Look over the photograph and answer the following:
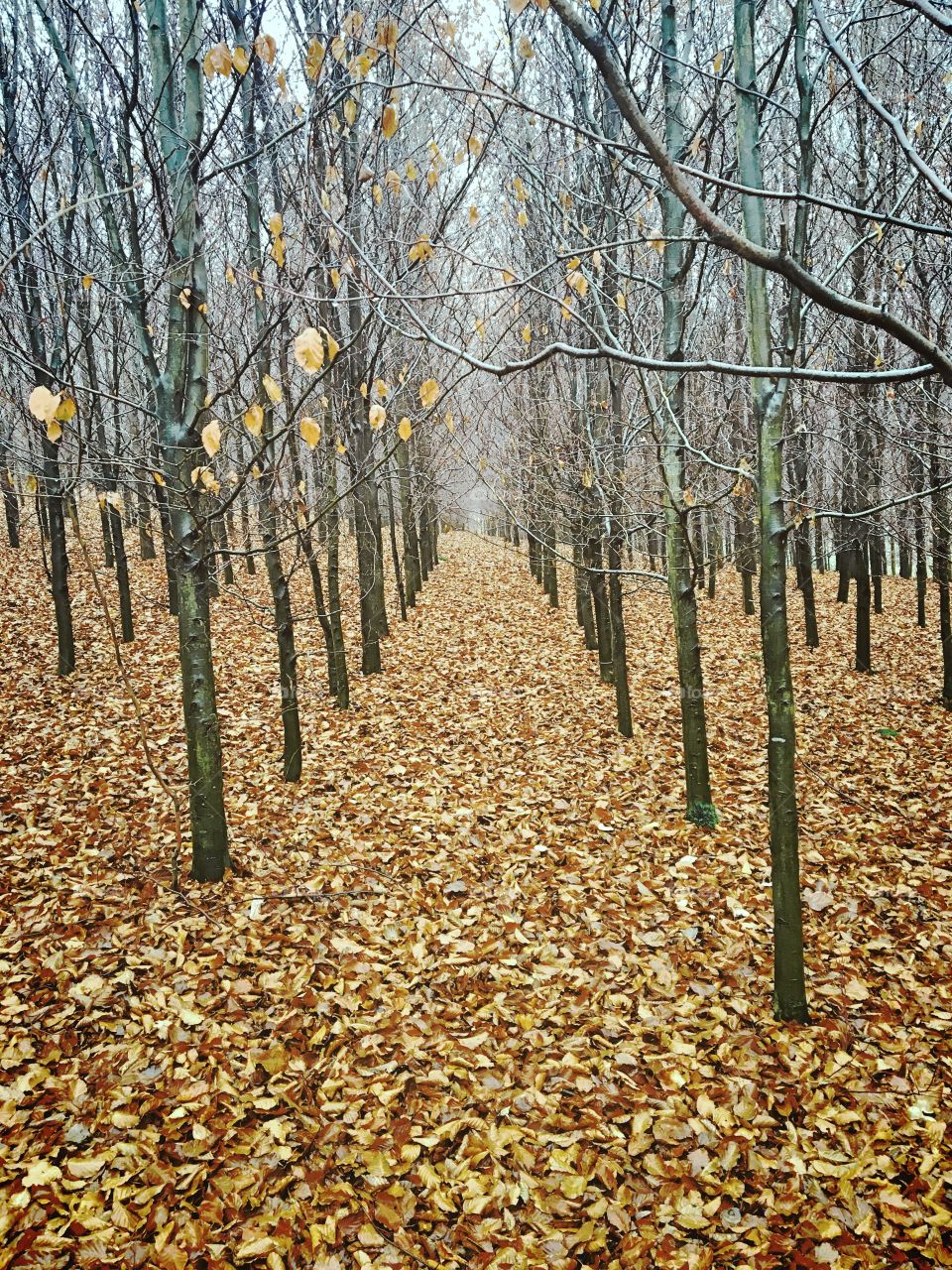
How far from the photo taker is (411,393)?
12.1m

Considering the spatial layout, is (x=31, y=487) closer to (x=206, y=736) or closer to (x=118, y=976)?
(x=206, y=736)

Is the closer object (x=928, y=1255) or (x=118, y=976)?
(x=928, y=1255)

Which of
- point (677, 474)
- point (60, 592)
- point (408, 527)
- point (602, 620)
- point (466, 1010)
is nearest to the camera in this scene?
point (466, 1010)

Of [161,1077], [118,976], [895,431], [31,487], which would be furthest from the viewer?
[895,431]

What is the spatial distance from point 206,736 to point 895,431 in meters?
8.62

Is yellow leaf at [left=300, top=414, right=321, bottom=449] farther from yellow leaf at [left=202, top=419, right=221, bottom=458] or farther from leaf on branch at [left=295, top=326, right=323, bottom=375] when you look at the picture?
yellow leaf at [left=202, top=419, right=221, bottom=458]

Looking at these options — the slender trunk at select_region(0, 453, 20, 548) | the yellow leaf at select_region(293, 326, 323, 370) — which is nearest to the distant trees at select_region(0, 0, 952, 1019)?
the yellow leaf at select_region(293, 326, 323, 370)

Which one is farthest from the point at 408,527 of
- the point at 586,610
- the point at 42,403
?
the point at 42,403

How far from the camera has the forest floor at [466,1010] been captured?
2986 millimetres

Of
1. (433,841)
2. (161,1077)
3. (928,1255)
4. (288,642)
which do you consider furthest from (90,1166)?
(288,642)

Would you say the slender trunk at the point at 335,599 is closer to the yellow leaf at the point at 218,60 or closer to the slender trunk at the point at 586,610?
the yellow leaf at the point at 218,60

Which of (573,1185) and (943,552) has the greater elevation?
(943,552)

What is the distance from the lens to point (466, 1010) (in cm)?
427

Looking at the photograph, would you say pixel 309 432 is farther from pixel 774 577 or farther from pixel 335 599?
pixel 335 599
